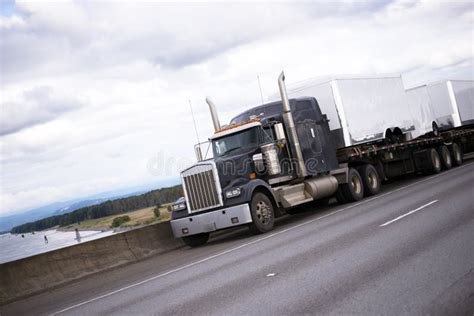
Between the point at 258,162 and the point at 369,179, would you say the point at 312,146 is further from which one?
the point at 369,179

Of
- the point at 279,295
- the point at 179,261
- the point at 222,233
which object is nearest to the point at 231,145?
the point at 222,233

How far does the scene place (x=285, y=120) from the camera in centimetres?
1673

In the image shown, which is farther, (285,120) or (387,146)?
(387,146)

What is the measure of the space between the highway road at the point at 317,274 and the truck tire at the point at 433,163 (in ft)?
31.9

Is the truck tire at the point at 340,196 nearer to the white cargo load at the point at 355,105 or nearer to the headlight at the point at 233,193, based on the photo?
the white cargo load at the point at 355,105

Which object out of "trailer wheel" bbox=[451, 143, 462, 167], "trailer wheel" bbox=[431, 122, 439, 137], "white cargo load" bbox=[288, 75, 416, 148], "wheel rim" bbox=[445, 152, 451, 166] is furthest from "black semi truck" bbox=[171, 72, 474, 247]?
"trailer wheel" bbox=[451, 143, 462, 167]

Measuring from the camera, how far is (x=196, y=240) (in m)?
15.6

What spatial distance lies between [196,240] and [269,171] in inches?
105

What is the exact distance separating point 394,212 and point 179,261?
509cm

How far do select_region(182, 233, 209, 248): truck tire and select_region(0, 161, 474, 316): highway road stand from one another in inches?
16.4

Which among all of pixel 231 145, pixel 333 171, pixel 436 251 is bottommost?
pixel 436 251

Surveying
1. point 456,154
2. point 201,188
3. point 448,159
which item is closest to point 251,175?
point 201,188

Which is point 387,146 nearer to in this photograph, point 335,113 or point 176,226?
point 335,113

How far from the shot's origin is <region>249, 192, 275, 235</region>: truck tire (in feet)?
47.4
